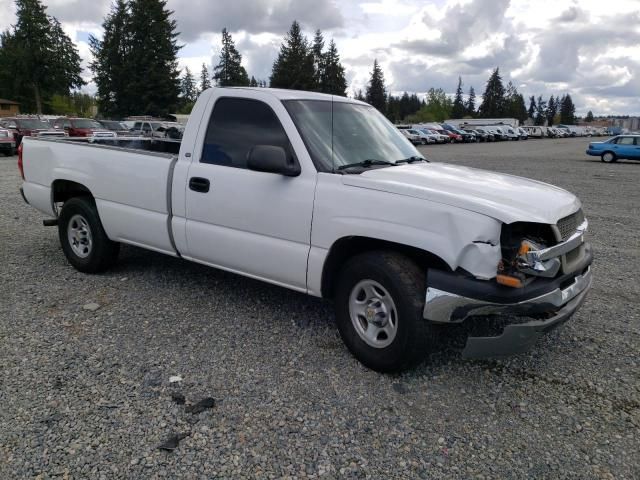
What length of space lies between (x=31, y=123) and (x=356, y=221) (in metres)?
27.2

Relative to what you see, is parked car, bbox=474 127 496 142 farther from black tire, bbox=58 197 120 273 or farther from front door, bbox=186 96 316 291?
front door, bbox=186 96 316 291

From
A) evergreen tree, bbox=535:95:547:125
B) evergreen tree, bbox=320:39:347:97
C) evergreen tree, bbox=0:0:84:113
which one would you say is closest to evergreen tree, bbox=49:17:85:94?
evergreen tree, bbox=0:0:84:113

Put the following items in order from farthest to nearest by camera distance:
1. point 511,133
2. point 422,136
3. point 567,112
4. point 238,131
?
point 567,112
point 511,133
point 422,136
point 238,131

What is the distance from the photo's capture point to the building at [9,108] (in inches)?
3034

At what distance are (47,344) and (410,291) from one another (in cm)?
281

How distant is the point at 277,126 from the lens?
4.12 m

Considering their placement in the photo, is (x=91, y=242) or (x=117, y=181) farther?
(x=91, y=242)

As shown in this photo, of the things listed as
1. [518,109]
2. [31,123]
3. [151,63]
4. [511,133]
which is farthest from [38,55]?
[518,109]

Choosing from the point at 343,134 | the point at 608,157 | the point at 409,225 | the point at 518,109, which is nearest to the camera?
the point at 409,225

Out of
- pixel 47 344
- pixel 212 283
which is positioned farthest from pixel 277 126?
pixel 47 344

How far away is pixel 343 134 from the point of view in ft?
14.0

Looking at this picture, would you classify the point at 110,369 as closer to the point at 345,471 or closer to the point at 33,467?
the point at 33,467

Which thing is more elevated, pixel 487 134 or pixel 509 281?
pixel 509 281

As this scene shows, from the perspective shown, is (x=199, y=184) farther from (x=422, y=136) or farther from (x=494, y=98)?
(x=494, y=98)
